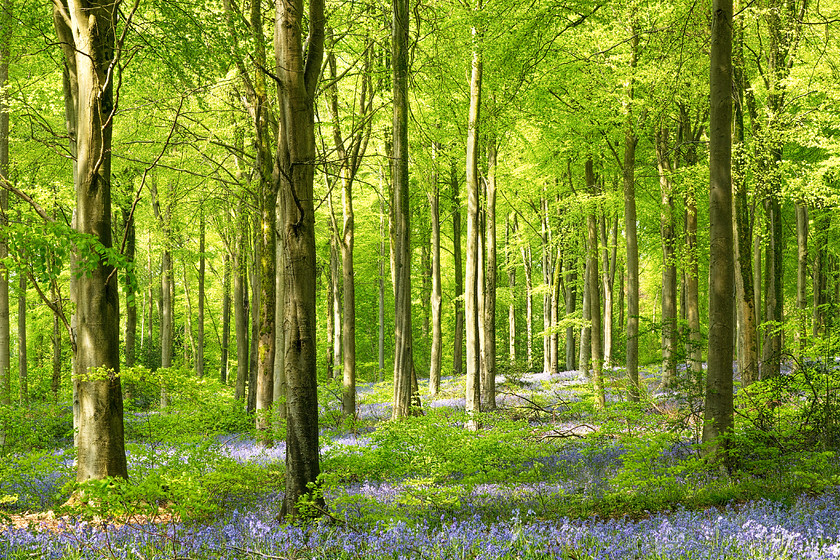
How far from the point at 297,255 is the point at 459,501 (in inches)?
136

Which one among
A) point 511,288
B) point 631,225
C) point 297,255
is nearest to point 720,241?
point 297,255

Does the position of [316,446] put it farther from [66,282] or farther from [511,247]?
[66,282]

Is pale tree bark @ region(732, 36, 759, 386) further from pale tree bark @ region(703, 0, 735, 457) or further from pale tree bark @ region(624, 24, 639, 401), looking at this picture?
pale tree bark @ region(703, 0, 735, 457)

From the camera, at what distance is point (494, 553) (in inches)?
169

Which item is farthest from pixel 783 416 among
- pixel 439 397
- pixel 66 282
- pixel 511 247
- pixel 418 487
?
pixel 66 282

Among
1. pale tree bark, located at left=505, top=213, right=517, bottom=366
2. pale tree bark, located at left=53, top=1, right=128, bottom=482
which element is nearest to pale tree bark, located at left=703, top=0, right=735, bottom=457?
pale tree bark, located at left=53, top=1, right=128, bottom=482

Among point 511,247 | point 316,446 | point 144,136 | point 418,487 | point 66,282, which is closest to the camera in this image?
point 316,446

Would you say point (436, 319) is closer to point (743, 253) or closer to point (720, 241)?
point (743, 253)

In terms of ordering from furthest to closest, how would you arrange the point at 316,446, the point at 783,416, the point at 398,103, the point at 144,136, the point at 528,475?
1. the point at 144,136
2. the point at 398,103
3. the point at 783,416
4. the point at 528,475
5. the point at 316,446

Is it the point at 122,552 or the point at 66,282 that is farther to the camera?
the point at 66,282

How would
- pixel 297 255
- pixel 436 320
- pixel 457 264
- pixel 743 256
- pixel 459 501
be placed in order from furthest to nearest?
pixel 457 264 → pixel 436 320 → pixel 743 256 → pixel 459 501 → pixel 297 255

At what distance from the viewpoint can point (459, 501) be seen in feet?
21.9

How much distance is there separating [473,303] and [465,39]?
5432 millimetres

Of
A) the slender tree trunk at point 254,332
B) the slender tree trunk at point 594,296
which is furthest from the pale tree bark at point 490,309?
the slender tree trunk at point 254,332
